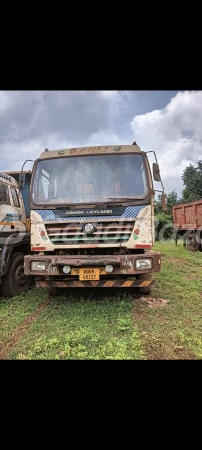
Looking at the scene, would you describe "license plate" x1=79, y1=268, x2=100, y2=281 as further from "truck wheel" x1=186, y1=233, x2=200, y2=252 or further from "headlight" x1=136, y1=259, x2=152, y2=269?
"truck wheel" x1=186, y1=233, x2=200, y2=252

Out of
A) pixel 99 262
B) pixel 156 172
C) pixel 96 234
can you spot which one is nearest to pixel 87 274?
pixel 99 262

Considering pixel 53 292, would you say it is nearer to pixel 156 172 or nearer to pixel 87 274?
pixel 87 274

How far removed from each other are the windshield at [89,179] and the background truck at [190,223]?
717cm

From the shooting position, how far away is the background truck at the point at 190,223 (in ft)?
35.0

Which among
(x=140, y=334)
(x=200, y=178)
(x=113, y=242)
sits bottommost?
(x=140, y=334)

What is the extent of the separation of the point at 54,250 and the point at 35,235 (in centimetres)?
36

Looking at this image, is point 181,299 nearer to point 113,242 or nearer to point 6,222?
point 113,242

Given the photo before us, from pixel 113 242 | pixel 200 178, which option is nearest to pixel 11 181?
pixel 113 242

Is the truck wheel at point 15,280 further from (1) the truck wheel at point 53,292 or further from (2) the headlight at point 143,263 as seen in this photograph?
(2) the headlight at point 143,263

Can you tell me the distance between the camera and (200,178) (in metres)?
27.2

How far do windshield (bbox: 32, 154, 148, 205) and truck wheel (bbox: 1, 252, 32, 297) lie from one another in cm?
136

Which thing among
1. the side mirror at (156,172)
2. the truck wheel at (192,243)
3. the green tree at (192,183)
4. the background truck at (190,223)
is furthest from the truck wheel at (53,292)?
the green tree at (192,183)

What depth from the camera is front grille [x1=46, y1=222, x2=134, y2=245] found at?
3.84m

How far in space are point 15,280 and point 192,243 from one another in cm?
856
